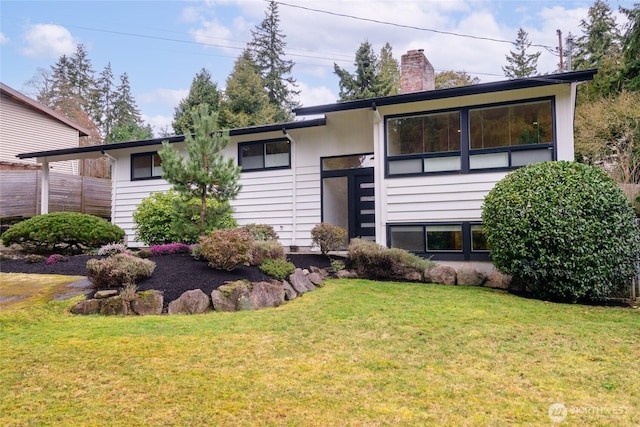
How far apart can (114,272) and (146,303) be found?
837mm

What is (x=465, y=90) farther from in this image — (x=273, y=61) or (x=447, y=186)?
(x=273, y=61)

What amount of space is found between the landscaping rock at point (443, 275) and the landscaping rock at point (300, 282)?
8.32 ft

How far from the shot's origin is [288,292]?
7.06m

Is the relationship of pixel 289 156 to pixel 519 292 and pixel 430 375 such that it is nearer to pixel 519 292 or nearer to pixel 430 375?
pixel 519 292

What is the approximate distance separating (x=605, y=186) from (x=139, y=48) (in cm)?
1500

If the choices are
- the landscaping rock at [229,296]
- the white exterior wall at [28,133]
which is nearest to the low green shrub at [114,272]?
the landscaping rock at [229,296]

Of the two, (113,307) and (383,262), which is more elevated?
(383,262)

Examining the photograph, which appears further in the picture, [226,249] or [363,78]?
[363,78]

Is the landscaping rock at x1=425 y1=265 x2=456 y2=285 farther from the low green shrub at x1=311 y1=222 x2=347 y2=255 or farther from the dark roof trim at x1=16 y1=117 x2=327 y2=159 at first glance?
the dark roof trim at x1=16 y1=117 x2=327 y2=159

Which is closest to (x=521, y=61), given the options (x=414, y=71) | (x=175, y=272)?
(x=414, y=71)

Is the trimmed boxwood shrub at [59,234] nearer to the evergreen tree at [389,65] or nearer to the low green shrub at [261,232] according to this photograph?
the low green shrub at [261,232]

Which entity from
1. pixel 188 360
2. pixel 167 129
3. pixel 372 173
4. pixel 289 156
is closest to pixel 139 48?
pixel 289 156

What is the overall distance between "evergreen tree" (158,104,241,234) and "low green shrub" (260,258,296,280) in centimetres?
199

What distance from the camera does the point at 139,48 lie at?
14.8 meters
